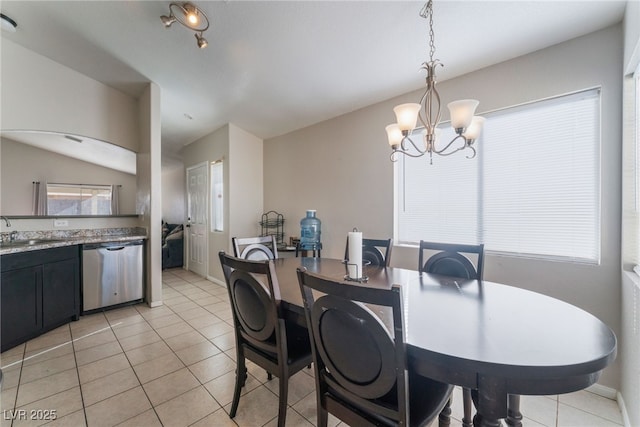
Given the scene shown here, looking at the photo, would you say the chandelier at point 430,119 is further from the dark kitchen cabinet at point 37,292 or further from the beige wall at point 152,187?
the dark kitchen cabinet at point 37,292

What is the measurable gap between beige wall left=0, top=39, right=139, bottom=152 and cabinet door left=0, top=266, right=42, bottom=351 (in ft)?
5.24

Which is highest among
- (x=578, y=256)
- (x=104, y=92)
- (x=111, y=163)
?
(x=104, y=92)

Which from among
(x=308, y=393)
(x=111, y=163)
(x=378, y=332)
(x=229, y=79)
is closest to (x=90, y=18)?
(x=229, y=79)

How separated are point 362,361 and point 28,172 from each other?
13.6 ft

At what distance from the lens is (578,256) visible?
1.98m

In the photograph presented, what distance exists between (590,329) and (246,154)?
4.61 meters

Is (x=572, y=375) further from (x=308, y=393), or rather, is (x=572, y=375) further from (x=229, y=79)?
(x=229, y=79)

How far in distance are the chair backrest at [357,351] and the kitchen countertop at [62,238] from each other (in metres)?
2.98

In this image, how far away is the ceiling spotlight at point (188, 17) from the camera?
2037mm

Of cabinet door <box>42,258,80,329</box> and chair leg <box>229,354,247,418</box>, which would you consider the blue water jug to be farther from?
cabinet door <box>42,258,80,329</box>

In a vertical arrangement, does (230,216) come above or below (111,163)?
below

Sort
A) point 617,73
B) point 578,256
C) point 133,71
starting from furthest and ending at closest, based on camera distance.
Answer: point 133,71
point 578,256
point 617,73

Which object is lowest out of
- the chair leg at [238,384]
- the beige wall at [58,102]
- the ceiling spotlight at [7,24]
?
the chair leg at [238,384]

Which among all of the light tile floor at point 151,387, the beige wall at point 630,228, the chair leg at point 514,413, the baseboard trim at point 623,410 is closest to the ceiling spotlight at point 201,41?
the light tile floor at point 151,387
